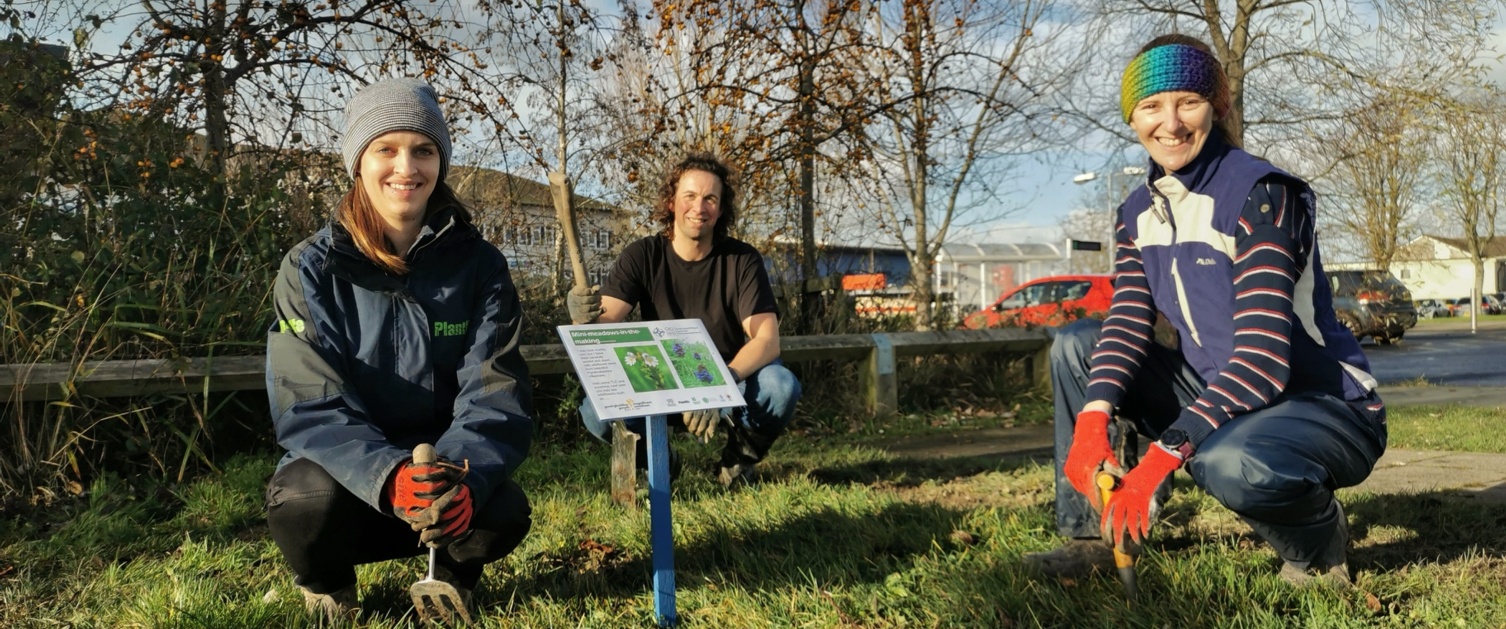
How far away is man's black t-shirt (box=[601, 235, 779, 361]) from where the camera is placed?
14.8ft

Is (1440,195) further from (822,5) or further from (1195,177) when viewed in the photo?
(1195,177)

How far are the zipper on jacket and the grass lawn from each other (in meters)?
0.61

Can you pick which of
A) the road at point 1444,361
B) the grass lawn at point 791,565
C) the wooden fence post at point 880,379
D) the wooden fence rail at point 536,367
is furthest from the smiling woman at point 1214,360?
the road at point 1444,361

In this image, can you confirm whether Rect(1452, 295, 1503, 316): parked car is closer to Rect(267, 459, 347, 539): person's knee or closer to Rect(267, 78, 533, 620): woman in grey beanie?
Rect(267, 78, 533, 620): woman in grey beanie

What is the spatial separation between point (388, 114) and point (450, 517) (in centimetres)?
107

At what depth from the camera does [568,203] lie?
311 centimetres

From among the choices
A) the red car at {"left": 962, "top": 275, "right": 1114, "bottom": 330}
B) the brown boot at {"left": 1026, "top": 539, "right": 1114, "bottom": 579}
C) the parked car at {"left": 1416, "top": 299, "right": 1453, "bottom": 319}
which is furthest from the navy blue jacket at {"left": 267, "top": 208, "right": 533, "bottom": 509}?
the parked car at {"left": 1416, "top": 299, "right": 1453, "bottom": 319}

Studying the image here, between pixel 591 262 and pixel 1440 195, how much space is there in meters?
37.4

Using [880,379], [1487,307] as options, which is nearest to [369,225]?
[880,379]

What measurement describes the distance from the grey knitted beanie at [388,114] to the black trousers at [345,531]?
84 cm

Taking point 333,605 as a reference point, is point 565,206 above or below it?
above

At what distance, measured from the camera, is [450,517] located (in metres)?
2.23

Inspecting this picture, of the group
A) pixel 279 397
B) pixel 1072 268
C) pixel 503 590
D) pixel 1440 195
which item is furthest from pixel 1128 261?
pixel 1072 268

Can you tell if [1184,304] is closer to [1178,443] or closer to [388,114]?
[1178,443]
